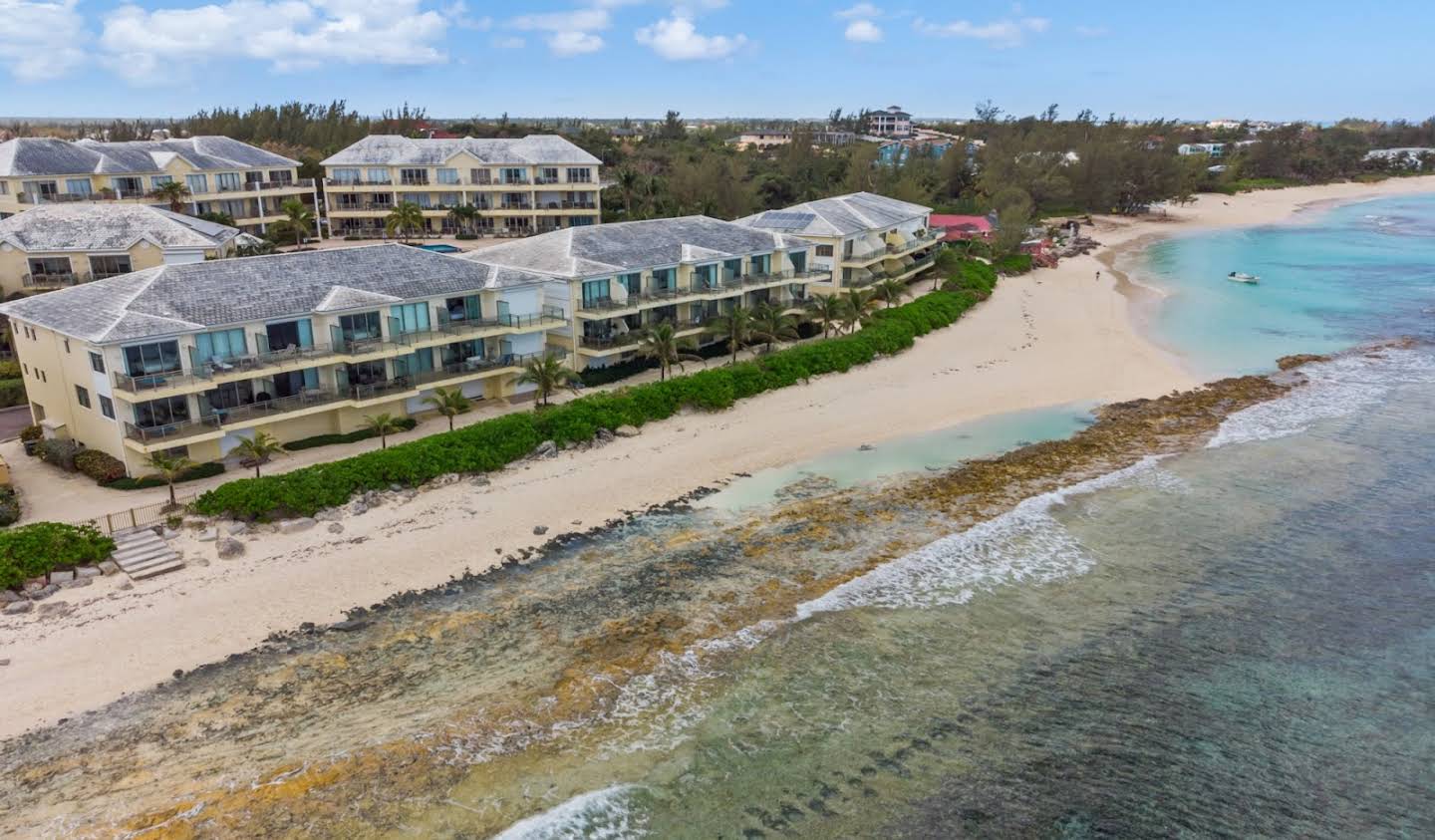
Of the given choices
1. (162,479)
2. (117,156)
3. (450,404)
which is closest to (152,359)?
(162,479)

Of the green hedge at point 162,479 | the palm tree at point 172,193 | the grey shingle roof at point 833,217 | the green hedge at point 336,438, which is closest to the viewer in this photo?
the green hedge at point 162,479

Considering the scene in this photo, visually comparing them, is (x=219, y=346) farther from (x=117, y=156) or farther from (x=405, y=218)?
(x=117, y=156)

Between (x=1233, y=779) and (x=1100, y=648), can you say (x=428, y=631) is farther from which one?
(x=1233, y=779)

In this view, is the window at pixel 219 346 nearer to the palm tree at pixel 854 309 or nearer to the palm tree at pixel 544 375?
the palm tree at pixel 544 375

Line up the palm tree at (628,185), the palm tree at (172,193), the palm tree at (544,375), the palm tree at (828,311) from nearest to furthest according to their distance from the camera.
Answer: the palm tree at (544,375) → the palm tree at (828,311) → the palm tree at (172,193) → the palm tree at (628,185)

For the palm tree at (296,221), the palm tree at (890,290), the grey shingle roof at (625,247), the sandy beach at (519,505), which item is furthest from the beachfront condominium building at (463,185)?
the sandy beach at (519,505)

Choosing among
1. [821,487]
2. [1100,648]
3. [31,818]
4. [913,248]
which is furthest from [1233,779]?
[913,248]
